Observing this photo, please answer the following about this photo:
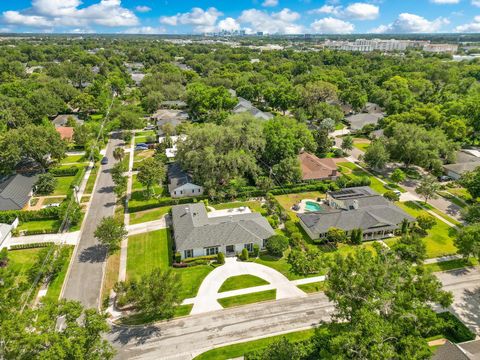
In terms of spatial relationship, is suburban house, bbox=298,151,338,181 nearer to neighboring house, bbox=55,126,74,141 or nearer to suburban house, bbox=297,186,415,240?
suburban house, bbox=297,186,415,240

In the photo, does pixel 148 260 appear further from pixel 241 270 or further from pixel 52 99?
pixel 52 99

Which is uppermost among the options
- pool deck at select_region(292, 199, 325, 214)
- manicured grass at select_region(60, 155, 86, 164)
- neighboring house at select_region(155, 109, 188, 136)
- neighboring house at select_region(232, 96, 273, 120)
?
neighboring house at select_region(232, 96, 273, 120)

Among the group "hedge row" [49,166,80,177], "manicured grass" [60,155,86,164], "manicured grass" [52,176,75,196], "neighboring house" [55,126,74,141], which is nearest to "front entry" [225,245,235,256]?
"manicured grass" [52,176,75,196]

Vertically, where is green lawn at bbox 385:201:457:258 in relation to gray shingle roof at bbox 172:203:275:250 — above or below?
below

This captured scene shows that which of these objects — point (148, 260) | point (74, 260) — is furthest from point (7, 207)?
point (148, 260)

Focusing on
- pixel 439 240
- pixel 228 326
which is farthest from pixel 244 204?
pixel 439 240

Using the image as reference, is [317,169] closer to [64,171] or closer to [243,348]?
[243,348]
